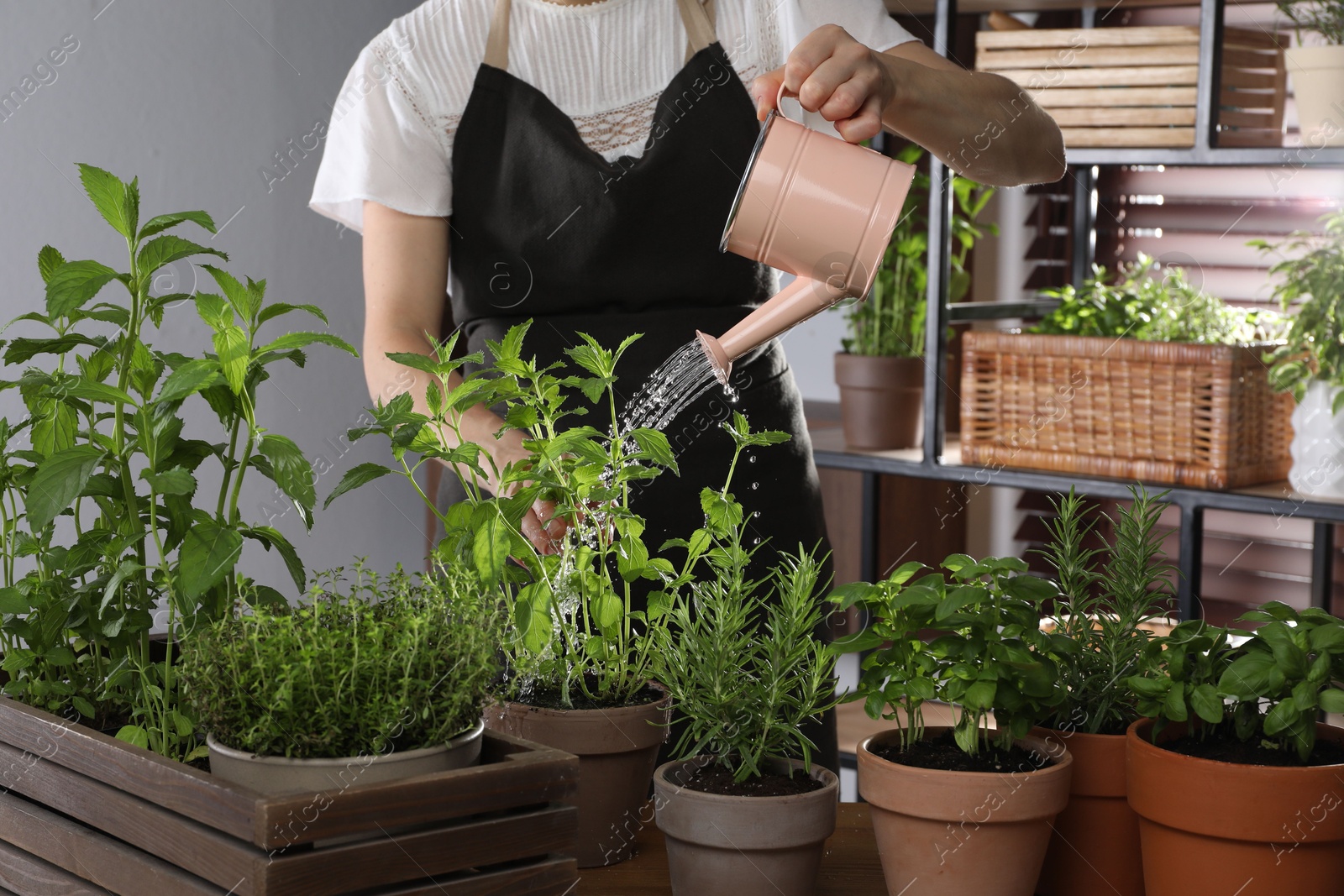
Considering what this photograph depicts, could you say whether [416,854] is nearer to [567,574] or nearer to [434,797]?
[434,797]

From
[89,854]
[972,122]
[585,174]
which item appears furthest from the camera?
[585,174]

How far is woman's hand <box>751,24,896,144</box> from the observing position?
3.26ft

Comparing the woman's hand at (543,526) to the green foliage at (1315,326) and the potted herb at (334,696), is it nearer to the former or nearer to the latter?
the potted herb at (334,696)

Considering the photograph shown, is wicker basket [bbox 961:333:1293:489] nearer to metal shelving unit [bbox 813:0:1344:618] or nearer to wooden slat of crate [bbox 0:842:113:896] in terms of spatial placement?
metal shelving unit [bbox 813:0:1344:618]

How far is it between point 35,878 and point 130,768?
0.49ft

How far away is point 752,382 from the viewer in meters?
1.59

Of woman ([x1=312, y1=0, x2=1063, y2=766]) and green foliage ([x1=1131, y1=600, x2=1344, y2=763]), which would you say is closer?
green foliage ([x1=1131, y1=600, x2=1344, y2=763])

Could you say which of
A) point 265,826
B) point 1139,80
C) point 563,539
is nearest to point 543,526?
point 563,539

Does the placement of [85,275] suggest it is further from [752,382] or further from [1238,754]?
[752,382]

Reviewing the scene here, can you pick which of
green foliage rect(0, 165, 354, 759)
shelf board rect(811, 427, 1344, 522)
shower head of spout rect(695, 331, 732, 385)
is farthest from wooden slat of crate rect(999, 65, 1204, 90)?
green foliage rect(0, 165, 354, 759)

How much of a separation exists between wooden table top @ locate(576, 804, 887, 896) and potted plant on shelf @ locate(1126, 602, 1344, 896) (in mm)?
188

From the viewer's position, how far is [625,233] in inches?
60.7

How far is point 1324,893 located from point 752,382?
961 mm

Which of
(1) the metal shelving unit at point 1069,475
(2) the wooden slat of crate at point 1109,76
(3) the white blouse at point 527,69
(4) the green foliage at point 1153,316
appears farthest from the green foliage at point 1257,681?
(2) the wooden slat of crate at point 1109,76
